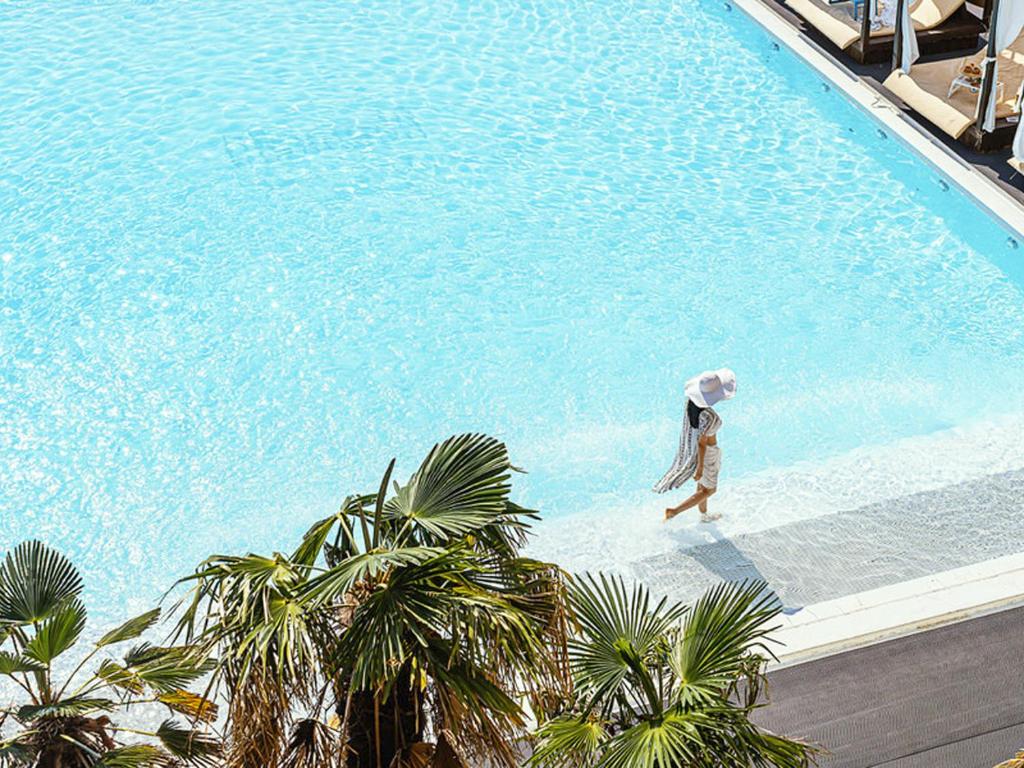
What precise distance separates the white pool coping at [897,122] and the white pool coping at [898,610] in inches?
195

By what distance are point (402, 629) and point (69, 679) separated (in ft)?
5.12

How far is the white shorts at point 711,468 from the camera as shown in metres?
8.61

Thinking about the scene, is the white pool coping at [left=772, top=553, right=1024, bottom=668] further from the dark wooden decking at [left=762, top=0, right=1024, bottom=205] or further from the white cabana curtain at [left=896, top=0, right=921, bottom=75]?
the white cabana curtain at [left=896, top=0, right=921, bottom=75]

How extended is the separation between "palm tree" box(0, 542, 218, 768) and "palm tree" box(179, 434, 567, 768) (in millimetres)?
408

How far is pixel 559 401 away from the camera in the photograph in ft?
35.2

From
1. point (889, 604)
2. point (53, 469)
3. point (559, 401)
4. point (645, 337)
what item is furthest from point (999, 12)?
point (53, 469)

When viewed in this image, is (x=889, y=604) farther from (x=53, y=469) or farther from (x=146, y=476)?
(x=53, y=469)

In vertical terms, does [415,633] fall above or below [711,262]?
above

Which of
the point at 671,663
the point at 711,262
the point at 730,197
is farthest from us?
the point at 730,197

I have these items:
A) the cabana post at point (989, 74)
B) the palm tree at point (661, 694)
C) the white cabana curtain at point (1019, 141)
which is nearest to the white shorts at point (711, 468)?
the palm tree at point (661, 694)

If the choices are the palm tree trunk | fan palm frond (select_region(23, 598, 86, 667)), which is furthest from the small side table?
fan palm frond (select_region(23, 598, 86, 667))

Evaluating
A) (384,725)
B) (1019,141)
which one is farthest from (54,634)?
(1019,141)

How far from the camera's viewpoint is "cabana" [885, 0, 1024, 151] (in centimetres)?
1273

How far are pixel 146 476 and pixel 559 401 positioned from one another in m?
3.20
